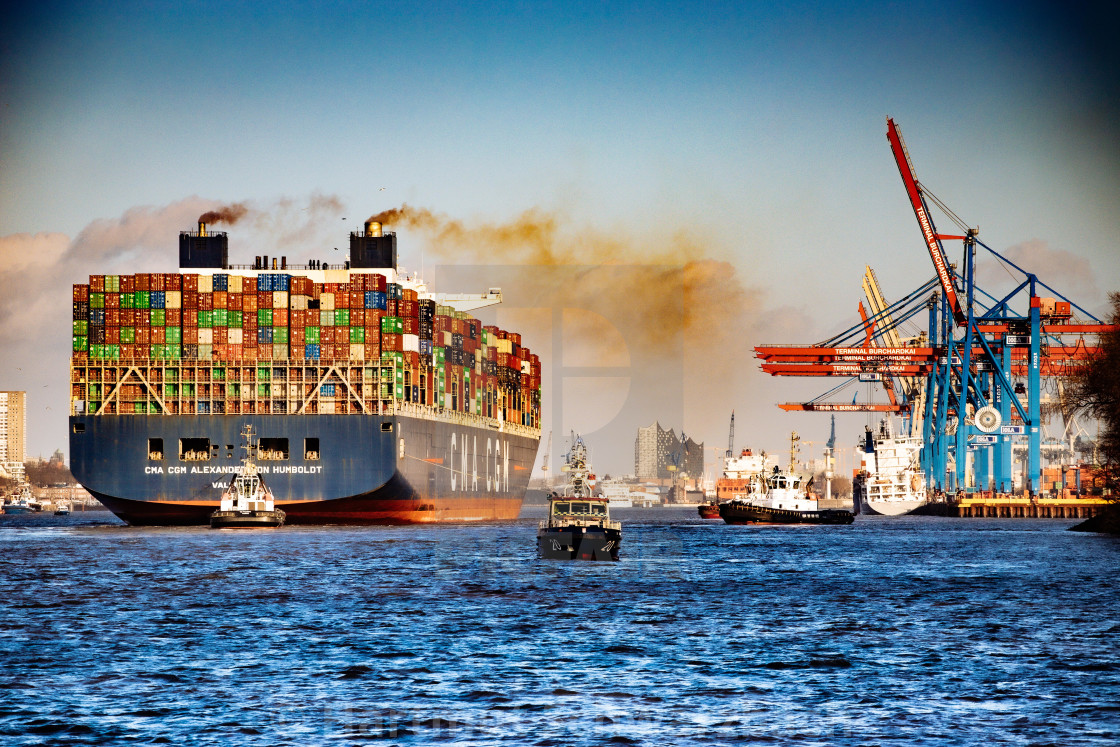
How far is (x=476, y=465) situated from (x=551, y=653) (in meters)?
80.1

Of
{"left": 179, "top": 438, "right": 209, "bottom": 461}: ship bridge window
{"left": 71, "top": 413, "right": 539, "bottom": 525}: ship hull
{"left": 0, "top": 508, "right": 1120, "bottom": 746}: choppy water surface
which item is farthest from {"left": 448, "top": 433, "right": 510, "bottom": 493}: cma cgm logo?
{"left": 0, "top": 508, "right": 1120, "bottom": 746}: choppy water surface

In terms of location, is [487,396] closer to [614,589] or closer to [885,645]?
[614,589]

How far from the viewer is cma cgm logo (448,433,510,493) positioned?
338ft

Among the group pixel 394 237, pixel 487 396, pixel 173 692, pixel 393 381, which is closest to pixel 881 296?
pixel 487 396

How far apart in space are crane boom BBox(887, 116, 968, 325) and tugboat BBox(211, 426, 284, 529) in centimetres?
6876

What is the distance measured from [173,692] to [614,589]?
75.1 feet

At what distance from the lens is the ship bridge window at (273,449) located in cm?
8656

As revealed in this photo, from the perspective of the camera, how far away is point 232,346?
287 ft

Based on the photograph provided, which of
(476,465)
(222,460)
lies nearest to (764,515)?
(476,465)

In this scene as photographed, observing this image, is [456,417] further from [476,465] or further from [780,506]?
[780,506]

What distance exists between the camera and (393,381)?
290 feet

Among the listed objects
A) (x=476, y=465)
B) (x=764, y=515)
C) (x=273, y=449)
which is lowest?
(x=764, y=515)

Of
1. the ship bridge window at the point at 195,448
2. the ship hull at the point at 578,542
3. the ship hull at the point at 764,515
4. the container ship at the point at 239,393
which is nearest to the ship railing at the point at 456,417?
the container ship at the point at 239,393

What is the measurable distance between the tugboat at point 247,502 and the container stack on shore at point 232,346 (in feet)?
13.7
